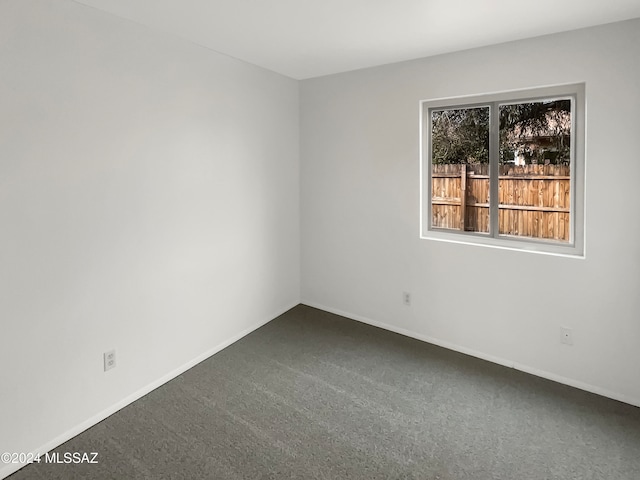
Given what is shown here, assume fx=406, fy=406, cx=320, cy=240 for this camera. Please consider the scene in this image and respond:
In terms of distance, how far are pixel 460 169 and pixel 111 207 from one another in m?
2.57

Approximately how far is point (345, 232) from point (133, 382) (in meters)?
2.13

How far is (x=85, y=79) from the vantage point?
221 cm

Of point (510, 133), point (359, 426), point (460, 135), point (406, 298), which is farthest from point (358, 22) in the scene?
point (359, 426)

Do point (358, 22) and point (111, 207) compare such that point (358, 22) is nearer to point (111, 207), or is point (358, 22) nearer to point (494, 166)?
point (494, 166)

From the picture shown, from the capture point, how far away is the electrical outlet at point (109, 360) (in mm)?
2410

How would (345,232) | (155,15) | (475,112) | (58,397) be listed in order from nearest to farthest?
(58,397) < (155,15) < (475,112) < (345,232)

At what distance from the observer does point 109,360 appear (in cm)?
243

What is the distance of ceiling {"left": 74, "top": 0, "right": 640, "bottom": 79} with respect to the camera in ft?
7.20

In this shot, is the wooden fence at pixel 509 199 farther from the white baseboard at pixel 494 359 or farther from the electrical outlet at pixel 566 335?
the white baseboard at pixel 494 359

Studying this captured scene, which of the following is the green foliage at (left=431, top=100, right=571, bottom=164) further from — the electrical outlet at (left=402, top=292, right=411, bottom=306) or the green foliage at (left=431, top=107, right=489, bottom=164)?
the electrical outlet at (left=402, top=292, right=411, bottom=306)

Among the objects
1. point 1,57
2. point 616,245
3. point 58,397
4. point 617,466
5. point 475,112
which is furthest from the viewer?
point 475,112

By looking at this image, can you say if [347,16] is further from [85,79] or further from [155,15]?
[85,79]

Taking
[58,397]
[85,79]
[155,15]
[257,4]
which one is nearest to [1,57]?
[85,79]

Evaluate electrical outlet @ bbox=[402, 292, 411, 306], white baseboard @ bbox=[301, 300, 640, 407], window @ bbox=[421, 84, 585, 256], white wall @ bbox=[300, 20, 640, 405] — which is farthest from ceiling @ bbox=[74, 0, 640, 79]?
white baseboard @ bbox=[301, 300, 640, 407]
